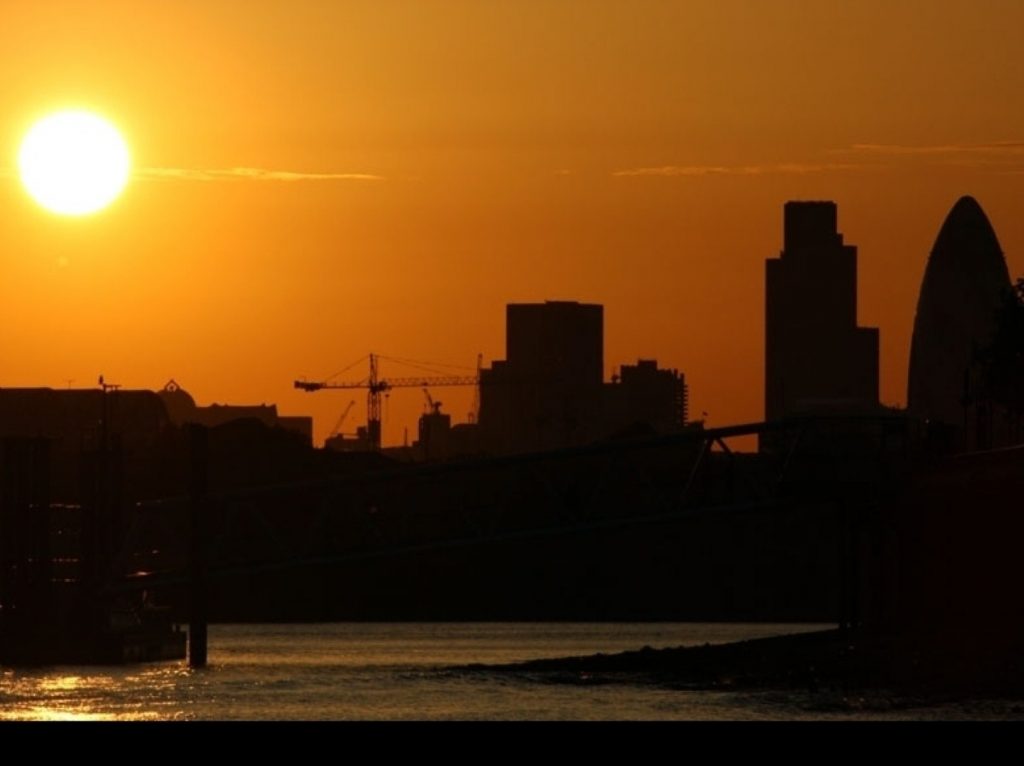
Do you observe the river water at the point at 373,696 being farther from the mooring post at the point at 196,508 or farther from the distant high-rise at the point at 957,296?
the distant high-rise at the point at 957,296

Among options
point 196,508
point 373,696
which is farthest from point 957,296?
point 373,696

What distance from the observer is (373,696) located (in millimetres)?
84875

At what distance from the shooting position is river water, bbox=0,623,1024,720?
66.5 meters

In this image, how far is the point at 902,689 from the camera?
226ft

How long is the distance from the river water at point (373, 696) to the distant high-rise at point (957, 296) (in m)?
24.7

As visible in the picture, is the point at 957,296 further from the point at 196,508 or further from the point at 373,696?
the point at 373,696

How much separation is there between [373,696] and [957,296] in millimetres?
58122

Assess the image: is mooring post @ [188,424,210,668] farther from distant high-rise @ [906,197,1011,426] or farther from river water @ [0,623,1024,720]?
distant high-rise @ [906,197,1011,426]

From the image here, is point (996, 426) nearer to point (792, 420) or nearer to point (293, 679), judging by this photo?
point (792, 420)

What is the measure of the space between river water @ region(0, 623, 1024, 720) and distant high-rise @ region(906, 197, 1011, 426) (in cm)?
2475

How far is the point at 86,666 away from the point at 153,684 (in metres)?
16.7

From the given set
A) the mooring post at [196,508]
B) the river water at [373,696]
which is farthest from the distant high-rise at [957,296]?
the mooring post at [196,508]

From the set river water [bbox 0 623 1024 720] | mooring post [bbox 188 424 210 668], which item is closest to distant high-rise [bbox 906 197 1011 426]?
river water [bbox 0 623 1024 720]
